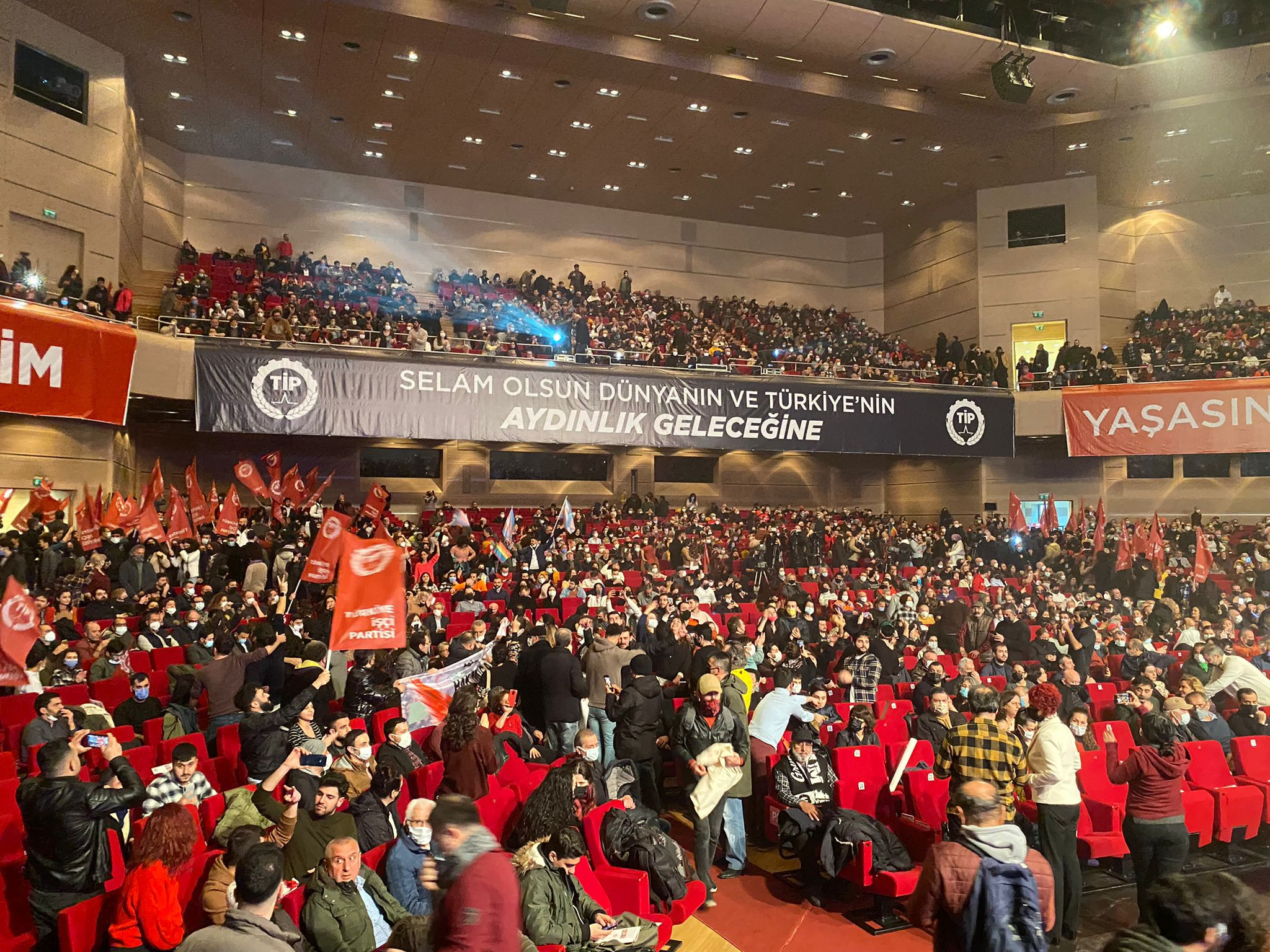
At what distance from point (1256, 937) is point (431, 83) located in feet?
69.6

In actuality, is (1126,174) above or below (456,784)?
above

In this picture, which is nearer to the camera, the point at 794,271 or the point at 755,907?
the point at 755,907

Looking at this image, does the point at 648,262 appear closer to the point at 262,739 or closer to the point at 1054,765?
the point at 262,739

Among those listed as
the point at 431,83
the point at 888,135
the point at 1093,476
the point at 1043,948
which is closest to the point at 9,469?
the point at 431,83

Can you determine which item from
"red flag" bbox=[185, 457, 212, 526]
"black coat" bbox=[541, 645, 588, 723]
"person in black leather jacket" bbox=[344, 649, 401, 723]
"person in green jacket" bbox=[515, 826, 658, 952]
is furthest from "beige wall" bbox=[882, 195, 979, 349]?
"person in green jacket" bbox=[515, 826, 658, 952]

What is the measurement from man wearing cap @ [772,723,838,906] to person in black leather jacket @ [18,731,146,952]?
153 inches

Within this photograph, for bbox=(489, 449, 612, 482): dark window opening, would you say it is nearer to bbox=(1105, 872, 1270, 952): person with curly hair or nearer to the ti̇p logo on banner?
the ti̇p logo on banner

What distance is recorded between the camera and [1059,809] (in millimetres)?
5289

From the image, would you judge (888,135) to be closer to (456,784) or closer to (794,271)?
(794,271)

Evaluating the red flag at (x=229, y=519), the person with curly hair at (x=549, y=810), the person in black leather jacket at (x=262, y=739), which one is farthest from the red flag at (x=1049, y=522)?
the person in black leather jacket at (x=262, y=739)

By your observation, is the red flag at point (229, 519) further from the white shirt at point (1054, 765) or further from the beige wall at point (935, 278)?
the beige wall at point (935, 278)

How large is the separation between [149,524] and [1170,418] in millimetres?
21929

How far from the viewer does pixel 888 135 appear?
23.1 metres

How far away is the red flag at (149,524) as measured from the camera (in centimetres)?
1284
